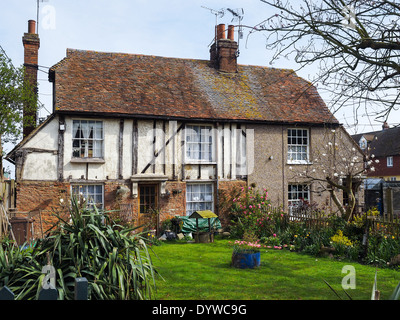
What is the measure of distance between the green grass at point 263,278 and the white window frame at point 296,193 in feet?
20.4

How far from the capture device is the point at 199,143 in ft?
56.9

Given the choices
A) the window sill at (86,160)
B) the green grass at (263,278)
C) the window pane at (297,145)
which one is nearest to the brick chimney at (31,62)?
the window sill at (86,160)

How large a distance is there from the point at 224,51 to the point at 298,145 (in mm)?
6446

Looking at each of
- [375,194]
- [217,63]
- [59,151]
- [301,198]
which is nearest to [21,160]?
[59,151]

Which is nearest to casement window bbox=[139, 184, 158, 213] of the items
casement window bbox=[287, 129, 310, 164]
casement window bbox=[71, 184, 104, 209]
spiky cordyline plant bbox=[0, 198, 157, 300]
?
casement window bbox=[71, 184, 104, 209]

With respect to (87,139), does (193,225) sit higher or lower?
lower

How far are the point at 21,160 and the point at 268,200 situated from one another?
34.3 ft

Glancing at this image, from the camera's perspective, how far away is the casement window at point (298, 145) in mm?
18844

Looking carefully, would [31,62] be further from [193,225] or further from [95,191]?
[193,225]

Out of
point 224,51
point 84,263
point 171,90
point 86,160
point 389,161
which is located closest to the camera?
point 84,263

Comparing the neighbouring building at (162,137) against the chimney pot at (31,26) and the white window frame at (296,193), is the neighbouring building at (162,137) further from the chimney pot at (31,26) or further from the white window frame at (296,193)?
the chimney pot at (31,26)

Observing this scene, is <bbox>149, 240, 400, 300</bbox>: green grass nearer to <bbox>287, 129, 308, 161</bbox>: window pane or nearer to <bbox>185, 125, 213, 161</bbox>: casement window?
<bbox>185, 125, 213, 161</bbox>: casement window

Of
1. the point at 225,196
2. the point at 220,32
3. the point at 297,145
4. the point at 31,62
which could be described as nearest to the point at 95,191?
the point at 225,196

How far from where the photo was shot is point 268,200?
55.8 feet
